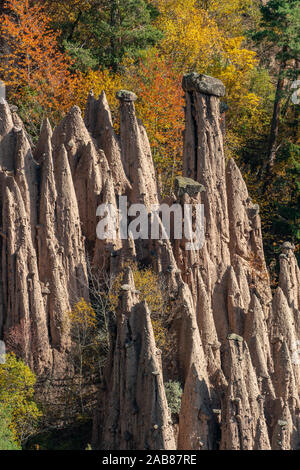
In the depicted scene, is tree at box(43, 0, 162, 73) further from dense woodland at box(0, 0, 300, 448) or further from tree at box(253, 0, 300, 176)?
tree at box(253, 0, 300, 176)

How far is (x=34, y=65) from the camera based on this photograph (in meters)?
45.6

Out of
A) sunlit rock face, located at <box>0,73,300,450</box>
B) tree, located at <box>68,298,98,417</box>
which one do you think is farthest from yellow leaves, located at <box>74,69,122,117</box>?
tree, located at <box>68,298,98,417</box>

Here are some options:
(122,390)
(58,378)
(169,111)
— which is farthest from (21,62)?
(122,390)

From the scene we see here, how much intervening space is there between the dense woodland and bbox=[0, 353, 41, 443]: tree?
1554 centimetres

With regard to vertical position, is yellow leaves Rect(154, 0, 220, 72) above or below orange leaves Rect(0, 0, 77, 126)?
above

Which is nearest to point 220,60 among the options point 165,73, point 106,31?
point 165,73

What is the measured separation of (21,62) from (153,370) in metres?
27.7

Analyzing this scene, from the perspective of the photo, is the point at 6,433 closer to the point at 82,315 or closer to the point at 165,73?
the point at 82,315

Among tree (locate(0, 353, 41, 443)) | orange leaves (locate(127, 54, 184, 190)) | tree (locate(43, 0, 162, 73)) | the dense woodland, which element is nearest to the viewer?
tree (locate(0, 353, 41, 443))

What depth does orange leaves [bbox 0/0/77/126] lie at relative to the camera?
136 feet

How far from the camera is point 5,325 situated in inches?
1095

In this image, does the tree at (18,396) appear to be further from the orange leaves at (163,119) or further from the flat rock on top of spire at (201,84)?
the orange leaves at (163,119)

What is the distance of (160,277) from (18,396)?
707cm
